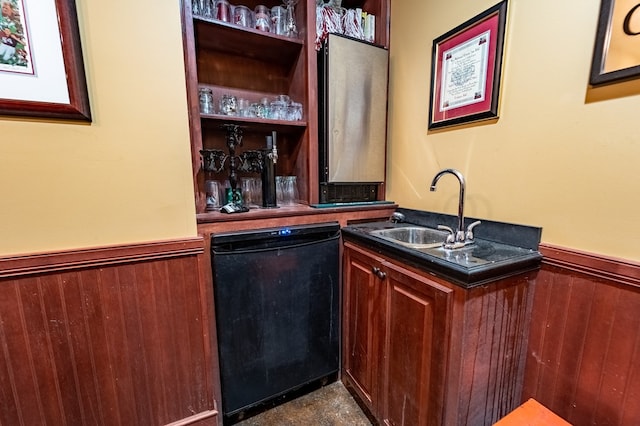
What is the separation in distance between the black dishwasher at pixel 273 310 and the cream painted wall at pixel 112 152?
1.08 ft

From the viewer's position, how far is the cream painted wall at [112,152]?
92 cm

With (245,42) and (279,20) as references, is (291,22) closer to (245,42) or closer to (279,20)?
(279,20)

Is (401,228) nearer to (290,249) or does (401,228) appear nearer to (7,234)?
(290,249)

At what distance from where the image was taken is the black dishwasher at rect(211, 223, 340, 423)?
127 centimetres

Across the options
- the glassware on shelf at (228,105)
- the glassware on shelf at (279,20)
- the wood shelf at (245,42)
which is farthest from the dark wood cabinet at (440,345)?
the glassware on shelf at (279,20)

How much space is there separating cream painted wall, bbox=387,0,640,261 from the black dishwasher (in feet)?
2.55

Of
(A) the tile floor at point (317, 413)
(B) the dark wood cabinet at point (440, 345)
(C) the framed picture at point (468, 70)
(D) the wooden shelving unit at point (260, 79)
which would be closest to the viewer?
(B) the dark wood cabinet at point (440, 345)

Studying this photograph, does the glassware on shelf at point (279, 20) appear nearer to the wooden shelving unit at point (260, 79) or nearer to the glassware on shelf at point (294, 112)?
the wooden shelving unit at point (260, 79)

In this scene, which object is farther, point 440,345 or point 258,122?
point 258,122

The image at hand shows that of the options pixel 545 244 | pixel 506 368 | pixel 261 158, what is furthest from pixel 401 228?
pixel 261 158

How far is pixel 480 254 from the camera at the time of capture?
1.03 metres

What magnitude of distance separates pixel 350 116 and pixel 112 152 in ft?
3.83

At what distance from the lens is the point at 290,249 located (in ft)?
4.50

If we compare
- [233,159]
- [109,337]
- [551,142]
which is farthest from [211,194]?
[551,142]
